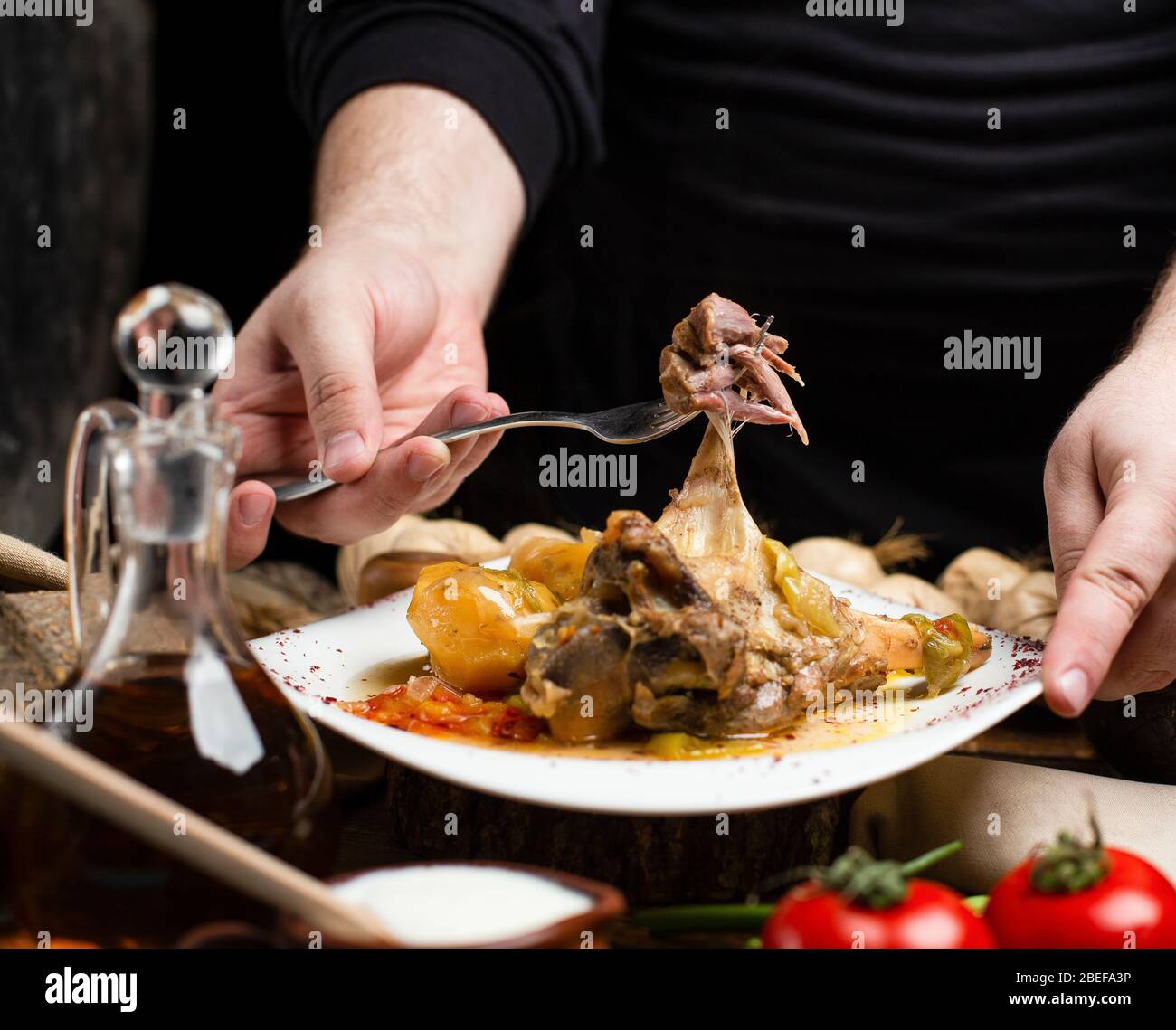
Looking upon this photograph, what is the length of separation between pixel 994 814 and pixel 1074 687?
0.36 metres

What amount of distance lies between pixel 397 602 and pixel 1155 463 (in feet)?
5.34

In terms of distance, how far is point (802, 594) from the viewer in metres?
2.32

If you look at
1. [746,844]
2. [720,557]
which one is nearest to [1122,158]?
[720,557]

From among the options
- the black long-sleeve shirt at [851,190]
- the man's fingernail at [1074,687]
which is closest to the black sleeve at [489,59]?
the black long-sleeve shirt at [851,190]

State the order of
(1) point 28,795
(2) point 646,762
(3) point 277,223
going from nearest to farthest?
(1) point 28,795, (2) point 646,762, (3) point 277,223

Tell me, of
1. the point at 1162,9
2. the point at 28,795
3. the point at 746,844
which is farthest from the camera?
the point at 1162,9

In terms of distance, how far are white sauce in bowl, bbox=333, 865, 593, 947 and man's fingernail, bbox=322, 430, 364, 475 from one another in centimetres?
136

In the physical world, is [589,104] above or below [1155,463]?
above

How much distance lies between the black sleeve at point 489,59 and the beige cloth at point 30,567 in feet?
6.89

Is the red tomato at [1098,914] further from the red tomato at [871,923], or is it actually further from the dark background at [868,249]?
the dark background at [868,249]

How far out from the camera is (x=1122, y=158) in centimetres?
393

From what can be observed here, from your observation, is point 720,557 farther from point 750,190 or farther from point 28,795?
point 750,190
